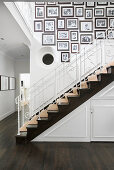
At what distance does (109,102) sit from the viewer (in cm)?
505

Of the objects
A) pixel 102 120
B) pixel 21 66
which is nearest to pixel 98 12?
pixel 102 120

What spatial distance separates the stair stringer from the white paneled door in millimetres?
102

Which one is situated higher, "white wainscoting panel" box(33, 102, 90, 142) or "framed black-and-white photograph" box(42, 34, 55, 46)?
"framed black-and-white photograph" box(42, 34, 55, 46)

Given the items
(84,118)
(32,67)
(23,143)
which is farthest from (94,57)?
(23,143)

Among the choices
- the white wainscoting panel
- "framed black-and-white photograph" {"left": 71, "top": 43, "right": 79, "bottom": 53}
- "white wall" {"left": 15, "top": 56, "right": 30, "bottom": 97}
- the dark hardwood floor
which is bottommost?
the dark hardwood floor

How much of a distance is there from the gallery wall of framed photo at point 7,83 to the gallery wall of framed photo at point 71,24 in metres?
2.57

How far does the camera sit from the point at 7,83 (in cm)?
920

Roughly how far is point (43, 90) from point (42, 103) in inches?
18.8

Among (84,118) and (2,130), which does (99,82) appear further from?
(2,130)

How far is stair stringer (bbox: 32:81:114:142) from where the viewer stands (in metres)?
5.04

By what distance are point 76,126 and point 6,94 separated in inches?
199

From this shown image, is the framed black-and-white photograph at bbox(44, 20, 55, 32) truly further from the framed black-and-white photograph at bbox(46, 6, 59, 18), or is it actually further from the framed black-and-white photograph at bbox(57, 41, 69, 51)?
the framed black-and-white photograph at bbox(57, 41, 69, 51)

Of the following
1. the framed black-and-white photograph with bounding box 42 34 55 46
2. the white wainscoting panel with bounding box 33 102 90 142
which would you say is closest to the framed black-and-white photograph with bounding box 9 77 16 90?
the framed black-and-white photograph with bounding box 42 34 55 46

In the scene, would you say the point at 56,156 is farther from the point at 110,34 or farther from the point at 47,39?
the point at 110,34
